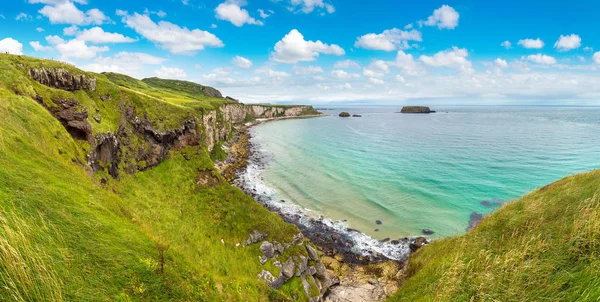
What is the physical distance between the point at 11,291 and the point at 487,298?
14.8 meters

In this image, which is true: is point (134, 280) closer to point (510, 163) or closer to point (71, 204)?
point (71, 204)

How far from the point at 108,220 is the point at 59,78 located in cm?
2713

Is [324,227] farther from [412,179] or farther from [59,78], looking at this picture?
[59,78]

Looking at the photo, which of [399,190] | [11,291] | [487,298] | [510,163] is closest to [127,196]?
[11,291]

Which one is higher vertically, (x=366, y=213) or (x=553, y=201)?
(x=553, y=201)

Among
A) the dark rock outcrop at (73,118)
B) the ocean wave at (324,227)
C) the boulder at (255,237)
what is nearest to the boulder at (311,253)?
the boulder at (255,237)

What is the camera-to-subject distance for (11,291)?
21.0 ft

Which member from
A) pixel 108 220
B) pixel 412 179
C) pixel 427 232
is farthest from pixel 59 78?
pixel 412 179

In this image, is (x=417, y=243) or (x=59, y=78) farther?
(x=417, y=243)

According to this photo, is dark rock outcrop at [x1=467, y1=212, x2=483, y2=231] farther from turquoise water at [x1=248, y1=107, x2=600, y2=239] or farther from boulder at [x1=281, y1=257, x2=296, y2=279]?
boulder at [x1=281, y1=257, x2=296, y2=279]

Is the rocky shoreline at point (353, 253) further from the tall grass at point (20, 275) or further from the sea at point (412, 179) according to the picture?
the tall grass at point (20, 275)

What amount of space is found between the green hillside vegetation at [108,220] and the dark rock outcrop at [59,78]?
3.07 feet

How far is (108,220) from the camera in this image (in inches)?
558

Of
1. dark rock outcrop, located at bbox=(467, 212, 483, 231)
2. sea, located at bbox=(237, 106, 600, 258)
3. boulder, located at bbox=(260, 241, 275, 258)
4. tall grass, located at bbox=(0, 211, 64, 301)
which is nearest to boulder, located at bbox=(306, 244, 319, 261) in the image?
boulder, located at bbox=(260, 241, 275, 258)
